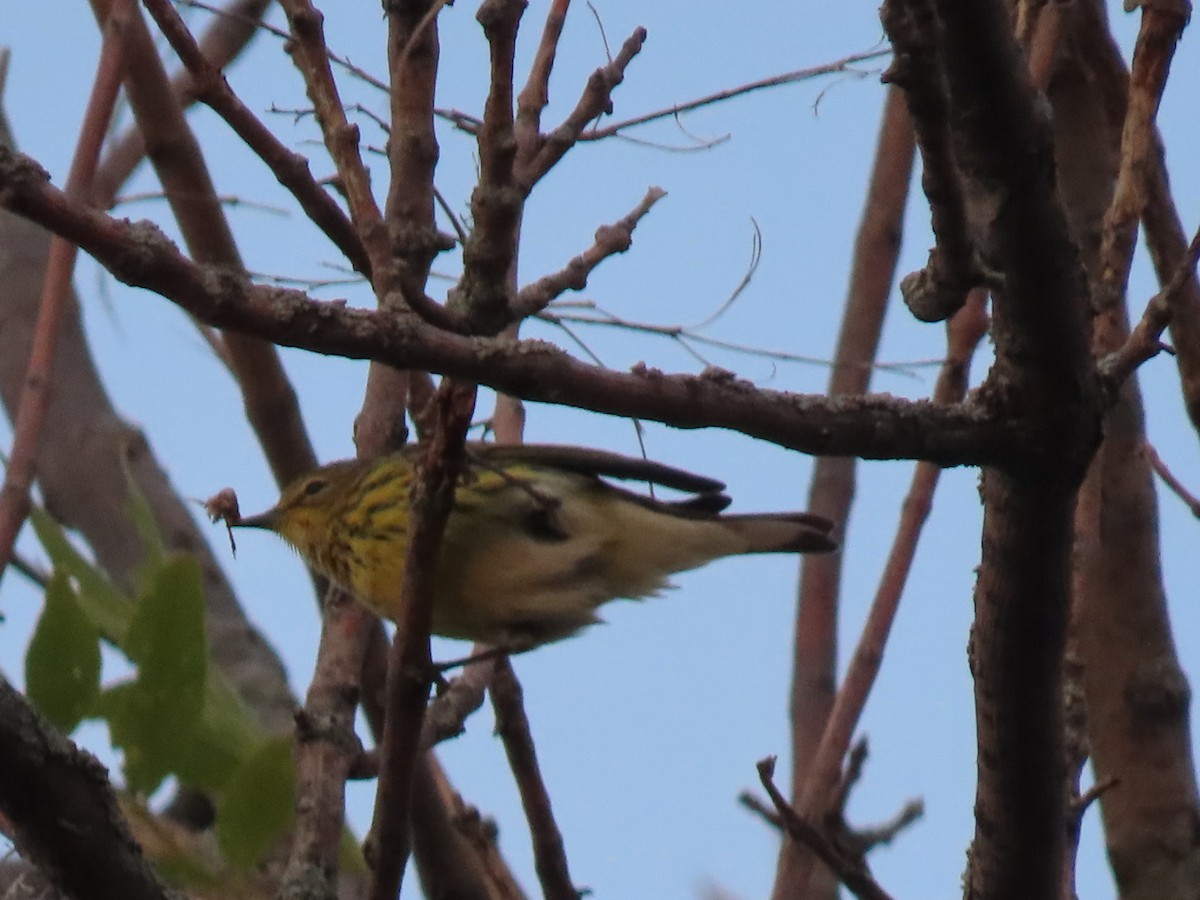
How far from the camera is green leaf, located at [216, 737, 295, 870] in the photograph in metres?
2.41

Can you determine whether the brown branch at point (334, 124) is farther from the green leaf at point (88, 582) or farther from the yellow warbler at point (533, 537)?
the green leaf at point (88, 582)

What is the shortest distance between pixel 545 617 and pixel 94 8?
1764mm

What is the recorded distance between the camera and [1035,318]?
1757mm

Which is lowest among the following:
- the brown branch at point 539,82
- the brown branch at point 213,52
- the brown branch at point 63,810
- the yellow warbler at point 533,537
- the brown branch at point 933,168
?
the brown branch at point 63,810

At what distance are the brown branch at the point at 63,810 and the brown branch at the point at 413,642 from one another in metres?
0.38

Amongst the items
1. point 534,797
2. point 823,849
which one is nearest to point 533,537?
point 534,797

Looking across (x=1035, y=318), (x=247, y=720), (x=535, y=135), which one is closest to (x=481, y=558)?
(x=247, y=720)

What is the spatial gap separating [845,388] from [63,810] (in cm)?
260

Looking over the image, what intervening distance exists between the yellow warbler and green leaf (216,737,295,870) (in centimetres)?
56

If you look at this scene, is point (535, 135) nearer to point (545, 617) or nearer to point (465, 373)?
point (545, 617)

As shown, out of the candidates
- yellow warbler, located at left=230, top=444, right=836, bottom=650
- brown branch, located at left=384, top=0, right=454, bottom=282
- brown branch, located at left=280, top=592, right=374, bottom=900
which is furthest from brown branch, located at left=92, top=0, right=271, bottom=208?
brown branch, located at left=280, top=592, right=374, bottom=900

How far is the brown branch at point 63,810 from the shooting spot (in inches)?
66.6

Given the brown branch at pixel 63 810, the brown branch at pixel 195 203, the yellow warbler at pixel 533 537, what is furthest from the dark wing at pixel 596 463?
the brown branch at pixel 63 810

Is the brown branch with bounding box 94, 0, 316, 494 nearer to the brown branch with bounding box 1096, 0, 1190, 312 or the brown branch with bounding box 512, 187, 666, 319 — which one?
the brown branch with bounding box 512, 187, 666, 319
